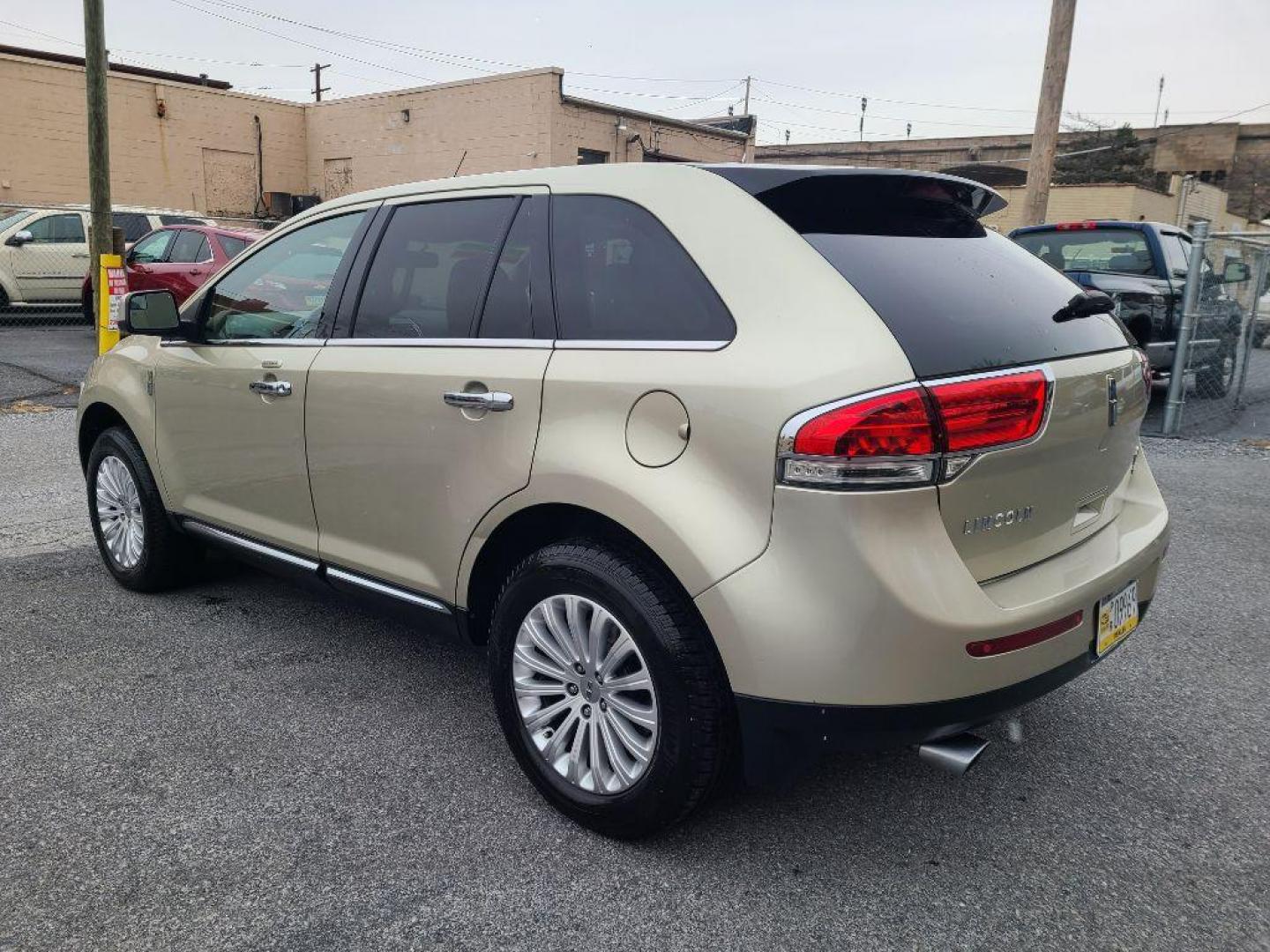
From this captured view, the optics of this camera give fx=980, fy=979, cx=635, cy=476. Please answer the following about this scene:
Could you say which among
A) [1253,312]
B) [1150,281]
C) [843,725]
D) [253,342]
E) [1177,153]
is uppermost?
[1177,153]

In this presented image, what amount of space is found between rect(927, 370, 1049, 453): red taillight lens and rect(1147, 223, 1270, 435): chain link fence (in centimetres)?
676

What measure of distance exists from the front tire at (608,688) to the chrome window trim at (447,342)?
58 cm

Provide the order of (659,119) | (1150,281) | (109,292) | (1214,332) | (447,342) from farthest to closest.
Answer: (659,119) → (109,292) → (1214,332) → (1150,281) → (447,342)

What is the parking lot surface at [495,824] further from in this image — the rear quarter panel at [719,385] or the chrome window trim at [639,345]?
the chrome window trim at [639,345]

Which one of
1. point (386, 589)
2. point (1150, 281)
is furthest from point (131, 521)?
point (1150, 281)

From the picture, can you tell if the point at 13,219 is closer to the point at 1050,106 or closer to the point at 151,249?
the point at 151,249

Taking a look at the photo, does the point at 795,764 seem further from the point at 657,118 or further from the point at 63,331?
the point at 657,118

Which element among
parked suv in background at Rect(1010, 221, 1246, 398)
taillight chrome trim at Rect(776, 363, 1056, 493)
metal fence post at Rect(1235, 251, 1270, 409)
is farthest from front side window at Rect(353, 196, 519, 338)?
metal fence post at Rect(1235, 251, 1270, 409)

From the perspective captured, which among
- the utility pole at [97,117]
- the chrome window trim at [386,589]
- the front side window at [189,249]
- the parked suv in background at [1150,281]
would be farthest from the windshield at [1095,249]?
the front side window at [189,249]

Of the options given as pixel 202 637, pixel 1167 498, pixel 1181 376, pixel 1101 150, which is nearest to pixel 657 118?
pixel 1181 376

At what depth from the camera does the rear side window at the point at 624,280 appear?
2.45 m

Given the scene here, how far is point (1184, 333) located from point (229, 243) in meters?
11.6

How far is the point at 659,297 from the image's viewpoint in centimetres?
253

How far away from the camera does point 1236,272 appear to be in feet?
29.6
